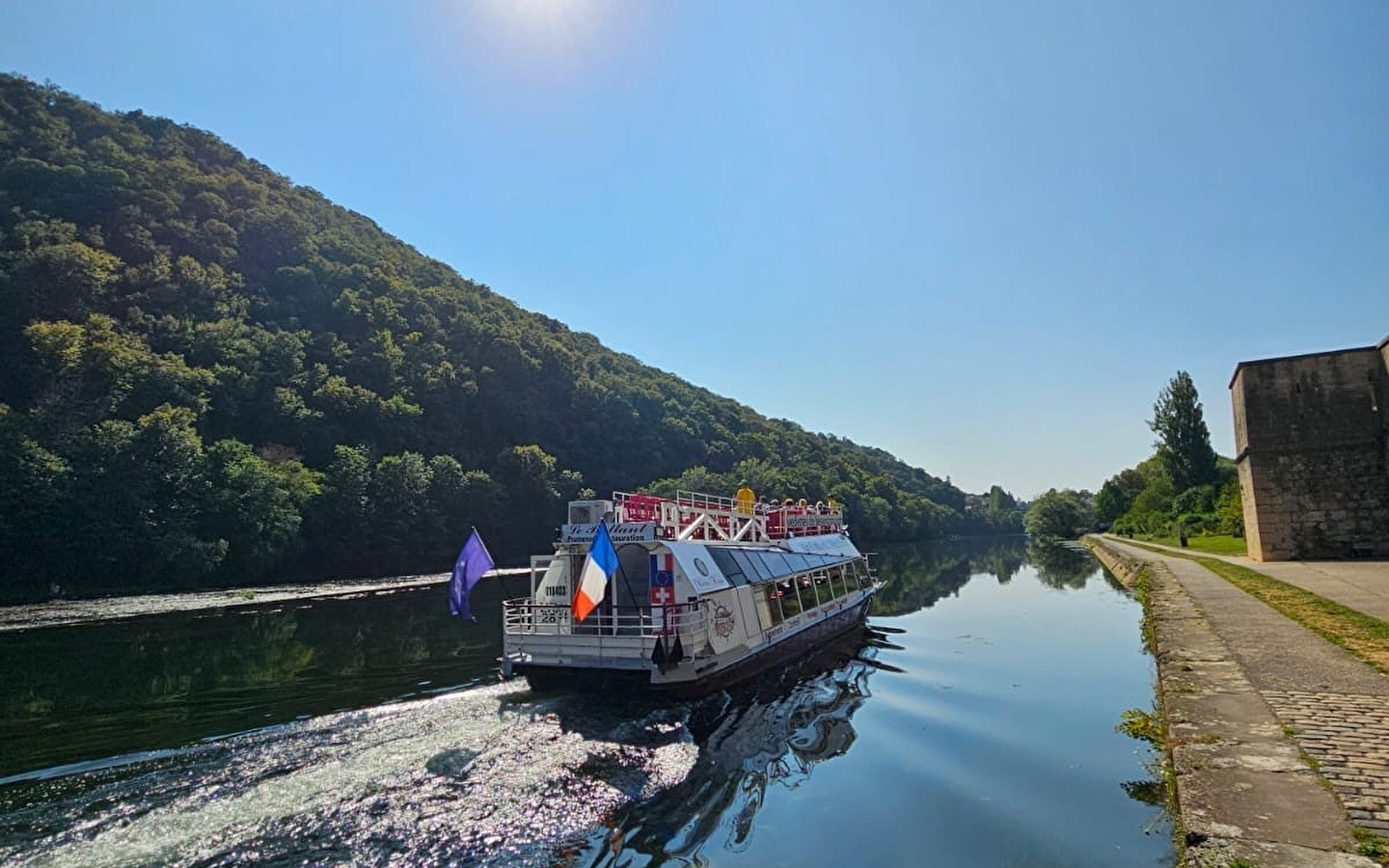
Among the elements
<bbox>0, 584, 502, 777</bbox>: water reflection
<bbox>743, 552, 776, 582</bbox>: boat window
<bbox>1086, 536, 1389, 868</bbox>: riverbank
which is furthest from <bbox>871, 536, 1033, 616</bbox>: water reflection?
<bbox>0, 584, 502, 777</bbox>: water reflection

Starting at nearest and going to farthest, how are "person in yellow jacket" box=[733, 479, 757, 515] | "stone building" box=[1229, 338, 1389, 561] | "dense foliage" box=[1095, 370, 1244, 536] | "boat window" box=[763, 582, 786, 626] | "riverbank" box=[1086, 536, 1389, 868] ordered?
"riverbank" box=[1086, 536, 1389, 868]
"boat window" box=[763, 582, 786, 626]
"person in yellow jacket" box=[733, 479, 757, 515]
"stone building" box=[1229, 338, 1389, 561]
"dense foliage" box=[1095, 370, 1244, 536]

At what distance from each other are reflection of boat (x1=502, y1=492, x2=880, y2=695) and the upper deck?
0.15ft

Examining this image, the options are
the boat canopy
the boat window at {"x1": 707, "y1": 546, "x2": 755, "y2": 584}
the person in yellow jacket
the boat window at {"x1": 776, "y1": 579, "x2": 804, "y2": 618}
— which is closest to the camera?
the boat canopy

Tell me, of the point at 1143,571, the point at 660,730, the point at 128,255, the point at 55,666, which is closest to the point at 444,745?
the point at 660,730

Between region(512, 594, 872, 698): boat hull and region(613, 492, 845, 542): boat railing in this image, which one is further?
region(613, 492, 845, 542): boat railing

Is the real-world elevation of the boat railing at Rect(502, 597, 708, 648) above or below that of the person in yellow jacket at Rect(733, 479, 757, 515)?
below

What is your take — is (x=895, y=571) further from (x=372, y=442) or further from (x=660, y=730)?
(x=372, y=442)

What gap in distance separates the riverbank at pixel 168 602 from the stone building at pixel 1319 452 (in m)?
35.2

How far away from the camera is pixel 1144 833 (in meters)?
8.63

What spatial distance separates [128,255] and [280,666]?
8118 cm

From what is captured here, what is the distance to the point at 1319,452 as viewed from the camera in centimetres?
3155

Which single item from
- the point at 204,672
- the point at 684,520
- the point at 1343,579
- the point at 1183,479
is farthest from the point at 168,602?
the point at 1183,479

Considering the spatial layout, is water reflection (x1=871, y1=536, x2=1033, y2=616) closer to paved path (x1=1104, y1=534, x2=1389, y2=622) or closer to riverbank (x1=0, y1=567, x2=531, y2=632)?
paved path (x1=1104, y1=534, x2=1389, y2=622)

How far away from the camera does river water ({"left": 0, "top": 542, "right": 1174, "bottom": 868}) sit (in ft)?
27.1
